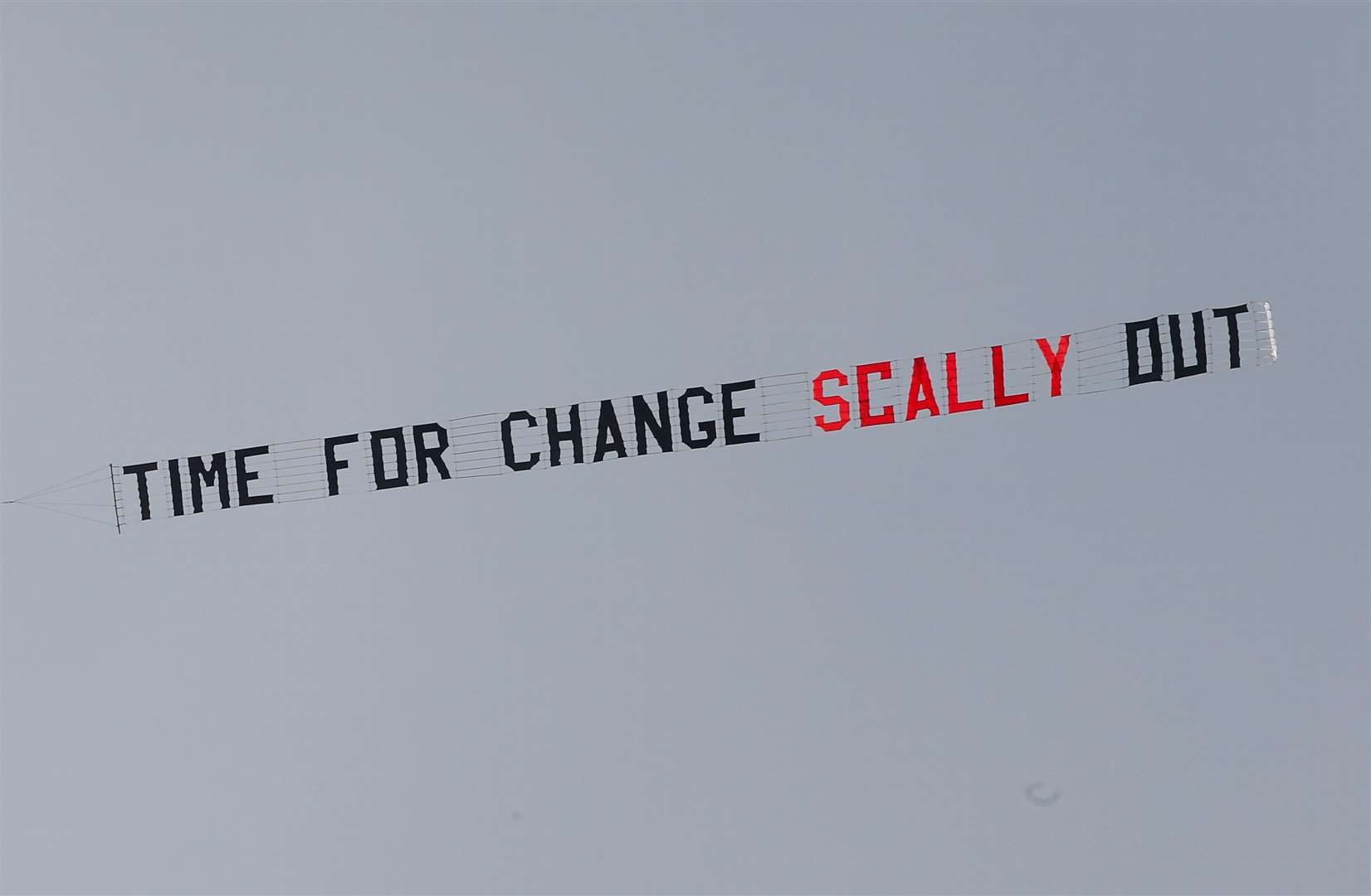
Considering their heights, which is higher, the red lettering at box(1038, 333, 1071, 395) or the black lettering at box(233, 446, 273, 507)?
the red lettering at box(1038, 333, 1071, 395)

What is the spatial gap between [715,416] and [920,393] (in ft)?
2.10

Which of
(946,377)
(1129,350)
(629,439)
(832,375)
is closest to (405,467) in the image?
(629,439)

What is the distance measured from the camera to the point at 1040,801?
4.98 metres

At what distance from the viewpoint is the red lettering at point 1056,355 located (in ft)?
12.9

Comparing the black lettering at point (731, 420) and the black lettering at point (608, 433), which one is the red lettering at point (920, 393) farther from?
the black lettering at point (608, 433)

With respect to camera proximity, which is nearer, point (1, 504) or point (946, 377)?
point (946, 377)

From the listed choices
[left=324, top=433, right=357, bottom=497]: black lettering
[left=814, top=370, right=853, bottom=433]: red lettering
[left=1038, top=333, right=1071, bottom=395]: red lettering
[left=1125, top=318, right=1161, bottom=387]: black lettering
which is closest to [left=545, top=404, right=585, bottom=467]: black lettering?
[left=324, top=433, right=357, bottom=497]: black lettering

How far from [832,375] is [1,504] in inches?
128

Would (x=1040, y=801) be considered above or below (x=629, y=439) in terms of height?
below

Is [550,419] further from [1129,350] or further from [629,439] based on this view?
[1129,350]

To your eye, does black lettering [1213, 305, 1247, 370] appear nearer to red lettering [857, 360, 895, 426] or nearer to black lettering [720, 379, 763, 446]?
red lettering [857, 360, 895, 426]

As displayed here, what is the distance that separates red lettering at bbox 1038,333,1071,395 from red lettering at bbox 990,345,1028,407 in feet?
0.36

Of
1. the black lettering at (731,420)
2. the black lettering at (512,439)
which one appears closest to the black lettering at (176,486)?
the black lettering at (512,439)

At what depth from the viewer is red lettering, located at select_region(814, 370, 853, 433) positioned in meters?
3.91
